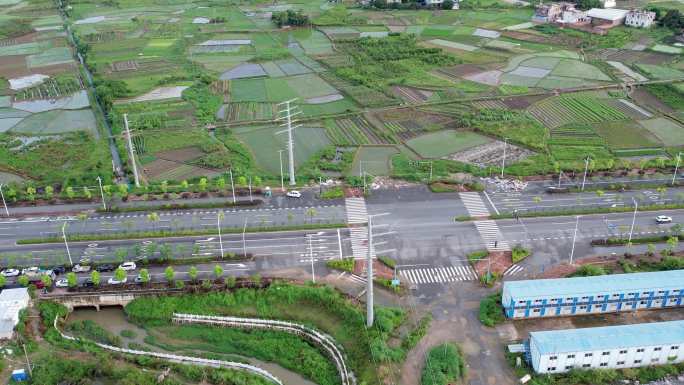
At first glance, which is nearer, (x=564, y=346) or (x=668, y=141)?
(x=564, y=346)

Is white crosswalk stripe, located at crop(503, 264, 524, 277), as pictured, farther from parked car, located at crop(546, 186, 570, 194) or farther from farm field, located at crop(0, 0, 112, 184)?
farm field, located at crop(0, 0, 112, 184)

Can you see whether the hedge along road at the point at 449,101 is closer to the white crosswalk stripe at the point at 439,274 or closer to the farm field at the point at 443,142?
the farm field at the point at 443,142

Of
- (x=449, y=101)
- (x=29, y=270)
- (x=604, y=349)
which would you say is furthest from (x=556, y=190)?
(x=29, y=270)

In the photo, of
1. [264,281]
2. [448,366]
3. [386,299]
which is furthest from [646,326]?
[264,281]

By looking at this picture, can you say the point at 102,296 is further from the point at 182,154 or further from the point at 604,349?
the point at 604,349

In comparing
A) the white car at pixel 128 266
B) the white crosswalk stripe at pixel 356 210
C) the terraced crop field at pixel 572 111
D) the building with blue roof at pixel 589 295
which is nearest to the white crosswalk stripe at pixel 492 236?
the building with blue roof at pixel 589 295

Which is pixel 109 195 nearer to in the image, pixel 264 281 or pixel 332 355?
pixel 264 281

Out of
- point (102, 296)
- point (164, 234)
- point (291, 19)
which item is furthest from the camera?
point (291, 19)
